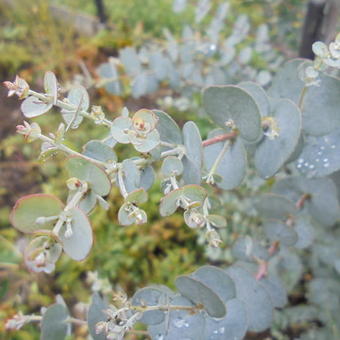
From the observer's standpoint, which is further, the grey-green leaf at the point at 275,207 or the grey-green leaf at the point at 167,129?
the grey-green leaf at the point at 275,207

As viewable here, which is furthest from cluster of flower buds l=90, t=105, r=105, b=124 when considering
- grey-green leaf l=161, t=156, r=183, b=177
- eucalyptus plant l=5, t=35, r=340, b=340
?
grey-green leaf l=161, t=156, r=183, b=177

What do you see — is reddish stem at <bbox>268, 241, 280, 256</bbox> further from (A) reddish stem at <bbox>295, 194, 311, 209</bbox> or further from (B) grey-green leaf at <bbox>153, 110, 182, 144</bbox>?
(B) grey-green leaf at <bbox>153, 110, 182, 144</bbox>

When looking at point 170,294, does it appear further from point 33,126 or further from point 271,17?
point 271,17

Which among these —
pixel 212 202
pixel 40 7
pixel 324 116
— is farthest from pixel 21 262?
pixel 40 7

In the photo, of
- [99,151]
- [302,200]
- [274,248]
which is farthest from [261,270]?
[99,151]

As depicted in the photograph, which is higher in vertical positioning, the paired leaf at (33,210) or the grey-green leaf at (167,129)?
the grey-green leaf at (167,129)

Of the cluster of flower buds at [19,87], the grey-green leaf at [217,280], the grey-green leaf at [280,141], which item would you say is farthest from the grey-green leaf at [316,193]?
the cluster of flower buds at [19,87]

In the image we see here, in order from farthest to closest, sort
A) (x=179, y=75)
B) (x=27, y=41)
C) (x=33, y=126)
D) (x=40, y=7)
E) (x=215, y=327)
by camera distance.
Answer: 1. (x=27, y=41)
2. (x=40, y=7)
3. (x=179, y=75)
4. (x=215, y=327)
5. (x=33, y=126)

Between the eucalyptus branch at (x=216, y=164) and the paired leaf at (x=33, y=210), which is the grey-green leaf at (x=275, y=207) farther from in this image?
the paired leaf at (x=33, y=210)
